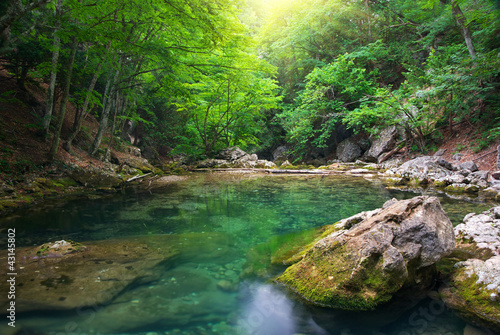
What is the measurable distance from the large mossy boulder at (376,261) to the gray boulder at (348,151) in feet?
52.0

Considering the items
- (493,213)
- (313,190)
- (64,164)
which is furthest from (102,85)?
(493,213)

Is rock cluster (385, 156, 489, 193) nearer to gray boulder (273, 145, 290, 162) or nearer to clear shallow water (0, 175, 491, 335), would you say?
clear shallow water (0, 175, 491, 335)

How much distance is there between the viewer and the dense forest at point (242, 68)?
676cm

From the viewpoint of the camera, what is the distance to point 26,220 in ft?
16.4

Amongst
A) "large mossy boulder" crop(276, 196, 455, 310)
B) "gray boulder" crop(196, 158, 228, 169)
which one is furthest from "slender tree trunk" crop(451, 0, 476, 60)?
"gray boulder" crop(196, 158, 228, 169)

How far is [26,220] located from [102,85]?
37.6 feet

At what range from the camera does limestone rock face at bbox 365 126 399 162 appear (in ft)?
49.3

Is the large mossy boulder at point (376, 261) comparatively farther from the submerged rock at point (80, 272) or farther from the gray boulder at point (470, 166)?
the gray boulder at point (470, 166)

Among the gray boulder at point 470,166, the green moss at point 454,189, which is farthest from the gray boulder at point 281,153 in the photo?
the green moss at point 454,189

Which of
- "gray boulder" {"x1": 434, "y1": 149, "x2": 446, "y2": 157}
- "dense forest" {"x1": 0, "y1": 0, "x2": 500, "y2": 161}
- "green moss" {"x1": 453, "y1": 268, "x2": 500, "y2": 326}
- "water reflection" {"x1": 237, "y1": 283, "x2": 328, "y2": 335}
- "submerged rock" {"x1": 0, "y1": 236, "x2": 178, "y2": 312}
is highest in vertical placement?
"dense forest" {"x1": 0, "y1": 0, "x2": 500, "y2": 161}

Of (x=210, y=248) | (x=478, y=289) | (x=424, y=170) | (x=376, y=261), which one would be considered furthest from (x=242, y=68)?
(x=478, y=289)

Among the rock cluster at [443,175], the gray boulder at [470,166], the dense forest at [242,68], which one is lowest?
the rock cluster at [443,175]

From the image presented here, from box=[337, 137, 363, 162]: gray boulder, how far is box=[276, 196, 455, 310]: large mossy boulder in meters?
15.8

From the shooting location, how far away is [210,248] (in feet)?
13.1
